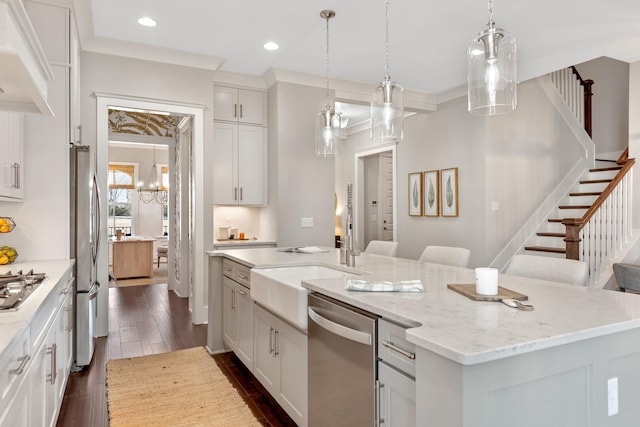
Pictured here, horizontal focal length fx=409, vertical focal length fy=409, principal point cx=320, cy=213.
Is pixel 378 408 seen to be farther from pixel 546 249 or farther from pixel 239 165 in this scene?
pixel 546 249

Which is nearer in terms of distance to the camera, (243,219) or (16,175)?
(16,175)

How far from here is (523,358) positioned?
113cm

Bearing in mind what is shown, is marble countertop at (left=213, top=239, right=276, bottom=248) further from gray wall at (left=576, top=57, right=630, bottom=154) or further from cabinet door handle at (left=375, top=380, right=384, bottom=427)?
gray wall at (left=576, top=57, right=630, bottom=154)

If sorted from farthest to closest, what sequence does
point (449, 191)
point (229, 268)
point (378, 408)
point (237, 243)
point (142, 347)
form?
1. point (449, 191)
2. point (237, 243)
3. point (142, 347)
4. point (229, 268)
5. point (378, 408)

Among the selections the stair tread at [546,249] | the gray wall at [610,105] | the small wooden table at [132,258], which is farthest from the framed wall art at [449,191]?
the small wooden table at [132,258]

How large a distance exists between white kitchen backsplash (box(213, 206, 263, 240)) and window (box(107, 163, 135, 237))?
16.9ft

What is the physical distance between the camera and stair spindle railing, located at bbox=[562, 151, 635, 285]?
15.2 ft

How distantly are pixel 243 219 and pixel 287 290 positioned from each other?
133 inches

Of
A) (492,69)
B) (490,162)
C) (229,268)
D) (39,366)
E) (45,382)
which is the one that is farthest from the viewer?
(490,162)

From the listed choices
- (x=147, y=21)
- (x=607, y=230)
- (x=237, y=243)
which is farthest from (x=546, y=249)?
(x=147, y=21)

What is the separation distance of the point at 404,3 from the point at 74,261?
327cm

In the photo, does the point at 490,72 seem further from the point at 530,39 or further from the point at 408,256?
the point at 408,256

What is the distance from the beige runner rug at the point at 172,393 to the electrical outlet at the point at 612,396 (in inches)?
69.7

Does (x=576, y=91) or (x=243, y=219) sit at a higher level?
(x=576, y=91)
